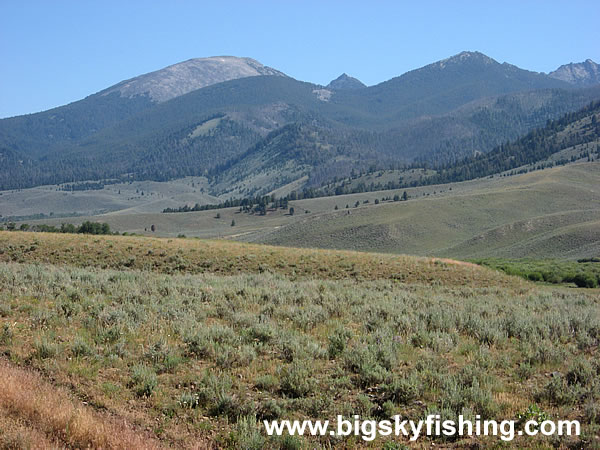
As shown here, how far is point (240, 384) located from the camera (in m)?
7.76

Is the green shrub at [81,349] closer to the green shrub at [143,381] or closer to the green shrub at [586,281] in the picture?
the green shrub at [143,381]

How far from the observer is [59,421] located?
6.12 meters

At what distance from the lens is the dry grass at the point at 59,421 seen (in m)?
5.82

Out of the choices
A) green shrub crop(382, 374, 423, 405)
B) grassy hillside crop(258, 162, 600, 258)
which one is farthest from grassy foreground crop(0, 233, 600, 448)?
grassy hillside crop(258, 162, 600, 258)

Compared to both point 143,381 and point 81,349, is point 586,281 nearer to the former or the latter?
point 143,381

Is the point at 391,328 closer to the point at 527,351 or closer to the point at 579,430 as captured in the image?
the point at 527,351

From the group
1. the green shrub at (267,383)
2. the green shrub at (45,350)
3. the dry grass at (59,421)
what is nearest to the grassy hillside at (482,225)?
the green shrub at (267,383)

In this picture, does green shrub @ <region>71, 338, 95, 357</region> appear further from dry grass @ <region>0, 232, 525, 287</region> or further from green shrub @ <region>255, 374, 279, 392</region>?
dry grass @ <region>0, 232, 525, 287</region>

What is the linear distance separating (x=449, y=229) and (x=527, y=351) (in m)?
91.5

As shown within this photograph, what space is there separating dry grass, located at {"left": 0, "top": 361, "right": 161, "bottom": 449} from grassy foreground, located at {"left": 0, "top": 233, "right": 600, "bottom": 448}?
0.02 m

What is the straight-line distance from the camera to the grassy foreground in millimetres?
6492

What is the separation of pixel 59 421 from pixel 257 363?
3286 millimetres

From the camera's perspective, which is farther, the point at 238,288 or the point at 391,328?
the point at 238,288

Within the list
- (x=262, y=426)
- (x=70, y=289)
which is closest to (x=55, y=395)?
(x=262, y=426)
